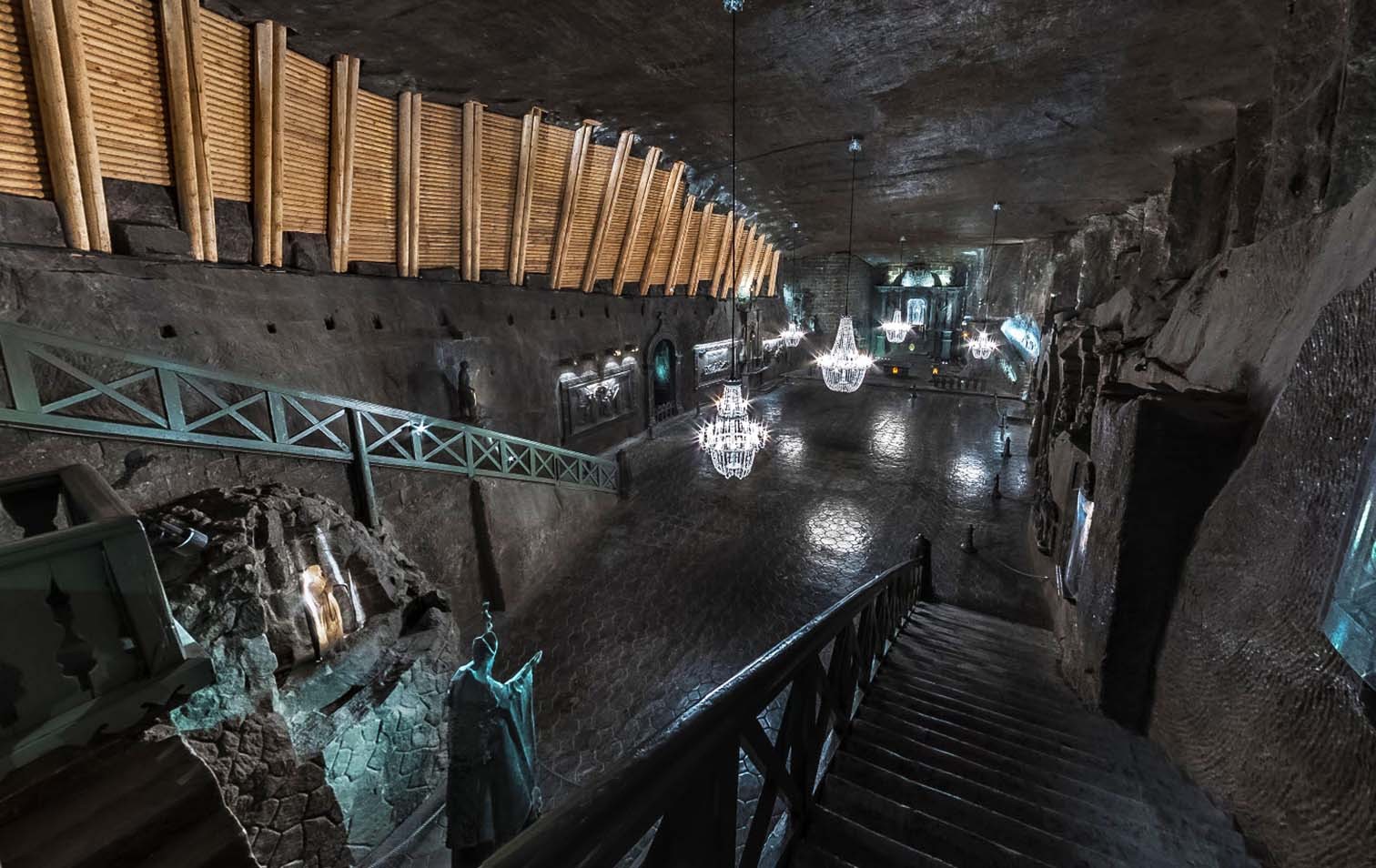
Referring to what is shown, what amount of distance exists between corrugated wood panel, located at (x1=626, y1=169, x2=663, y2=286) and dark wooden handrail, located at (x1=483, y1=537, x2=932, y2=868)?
10.7 meters

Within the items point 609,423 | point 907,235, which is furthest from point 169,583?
point 907,235

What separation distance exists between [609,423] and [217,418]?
8042 millimetres

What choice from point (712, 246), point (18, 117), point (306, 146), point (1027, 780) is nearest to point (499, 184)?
point (306, 146)

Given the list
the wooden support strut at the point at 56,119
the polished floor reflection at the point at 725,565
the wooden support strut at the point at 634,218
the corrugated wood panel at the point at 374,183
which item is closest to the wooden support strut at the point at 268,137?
the corrugated wood panel at the point at 374,183

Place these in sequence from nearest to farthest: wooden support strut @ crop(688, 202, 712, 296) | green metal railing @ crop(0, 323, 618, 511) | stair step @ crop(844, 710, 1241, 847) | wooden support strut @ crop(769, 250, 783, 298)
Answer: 1. stair step @ crop(844, 710, 1241, 847)
2. green metal railing @ crop(0, 323, 618, 511)
3. wooden support strut @ crop(688, 202, 712, 296)
4. wooden support strut @ crop(769, 250, 783, 298)

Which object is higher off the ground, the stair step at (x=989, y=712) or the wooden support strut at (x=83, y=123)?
the wooden support strut at (x=83, y=123)

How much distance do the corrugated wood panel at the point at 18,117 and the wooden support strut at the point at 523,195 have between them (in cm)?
499

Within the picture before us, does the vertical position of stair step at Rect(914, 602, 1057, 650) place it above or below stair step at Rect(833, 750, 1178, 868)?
below

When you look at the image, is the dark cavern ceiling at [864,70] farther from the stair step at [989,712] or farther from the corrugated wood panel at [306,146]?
the stair step at [989,712]

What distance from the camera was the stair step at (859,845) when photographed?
6.27 ft

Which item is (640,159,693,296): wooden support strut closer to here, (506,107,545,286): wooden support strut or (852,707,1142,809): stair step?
(506,107,545,286): wooden support strut

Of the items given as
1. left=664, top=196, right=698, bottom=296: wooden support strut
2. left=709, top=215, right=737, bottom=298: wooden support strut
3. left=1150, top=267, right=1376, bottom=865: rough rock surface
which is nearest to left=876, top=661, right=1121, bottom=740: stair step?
left=1150, top=267, right=1376, bottom=865: rough rock surface

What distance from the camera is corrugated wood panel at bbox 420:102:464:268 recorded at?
7344 millimetres

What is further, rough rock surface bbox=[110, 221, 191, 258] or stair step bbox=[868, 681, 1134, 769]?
rough rock surface bbox=[110, 221, 191, 258]
